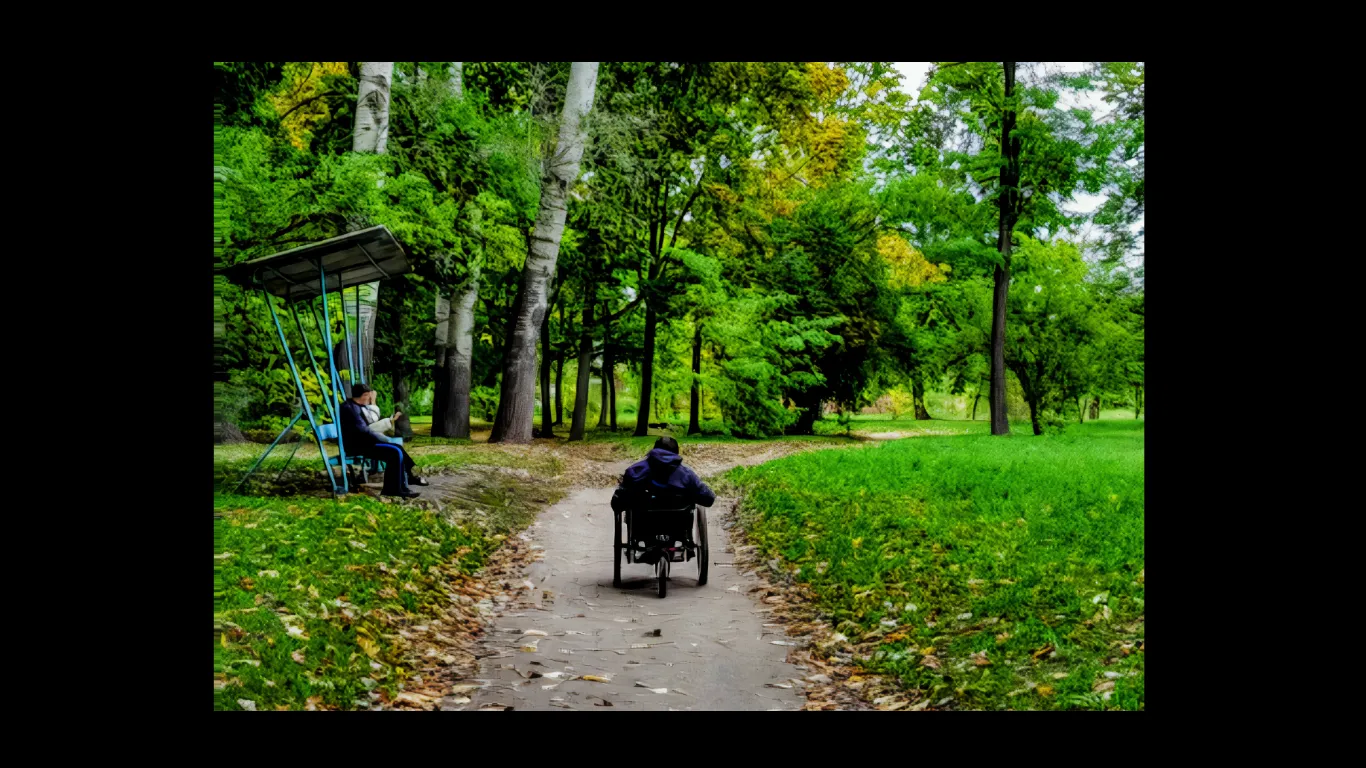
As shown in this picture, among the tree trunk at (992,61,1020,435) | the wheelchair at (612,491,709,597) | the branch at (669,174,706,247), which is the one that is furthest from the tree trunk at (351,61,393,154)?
the tree trunk at (992,61,1020,435)

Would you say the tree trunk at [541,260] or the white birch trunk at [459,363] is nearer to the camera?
the tree trunk at [541,260]

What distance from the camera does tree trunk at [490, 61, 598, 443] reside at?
16562 millimetres

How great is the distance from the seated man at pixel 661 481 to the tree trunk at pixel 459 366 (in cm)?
1352

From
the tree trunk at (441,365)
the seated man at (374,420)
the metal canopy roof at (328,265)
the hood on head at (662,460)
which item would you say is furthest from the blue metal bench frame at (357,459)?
the tree trunk at (441,365)

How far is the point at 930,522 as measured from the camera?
8.32 meters

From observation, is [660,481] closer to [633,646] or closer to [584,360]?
[633,646]

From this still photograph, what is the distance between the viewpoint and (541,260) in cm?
1736

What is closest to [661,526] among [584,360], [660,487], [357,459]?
[660,487]

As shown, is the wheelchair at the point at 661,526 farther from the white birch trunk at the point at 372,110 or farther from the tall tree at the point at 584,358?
the tall tree at the point at 584,358

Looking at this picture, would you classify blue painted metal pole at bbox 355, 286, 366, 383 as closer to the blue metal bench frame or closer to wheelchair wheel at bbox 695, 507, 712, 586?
the blue metal bench frame

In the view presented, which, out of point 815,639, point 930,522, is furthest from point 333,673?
point 930,522

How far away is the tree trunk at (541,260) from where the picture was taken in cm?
1656
